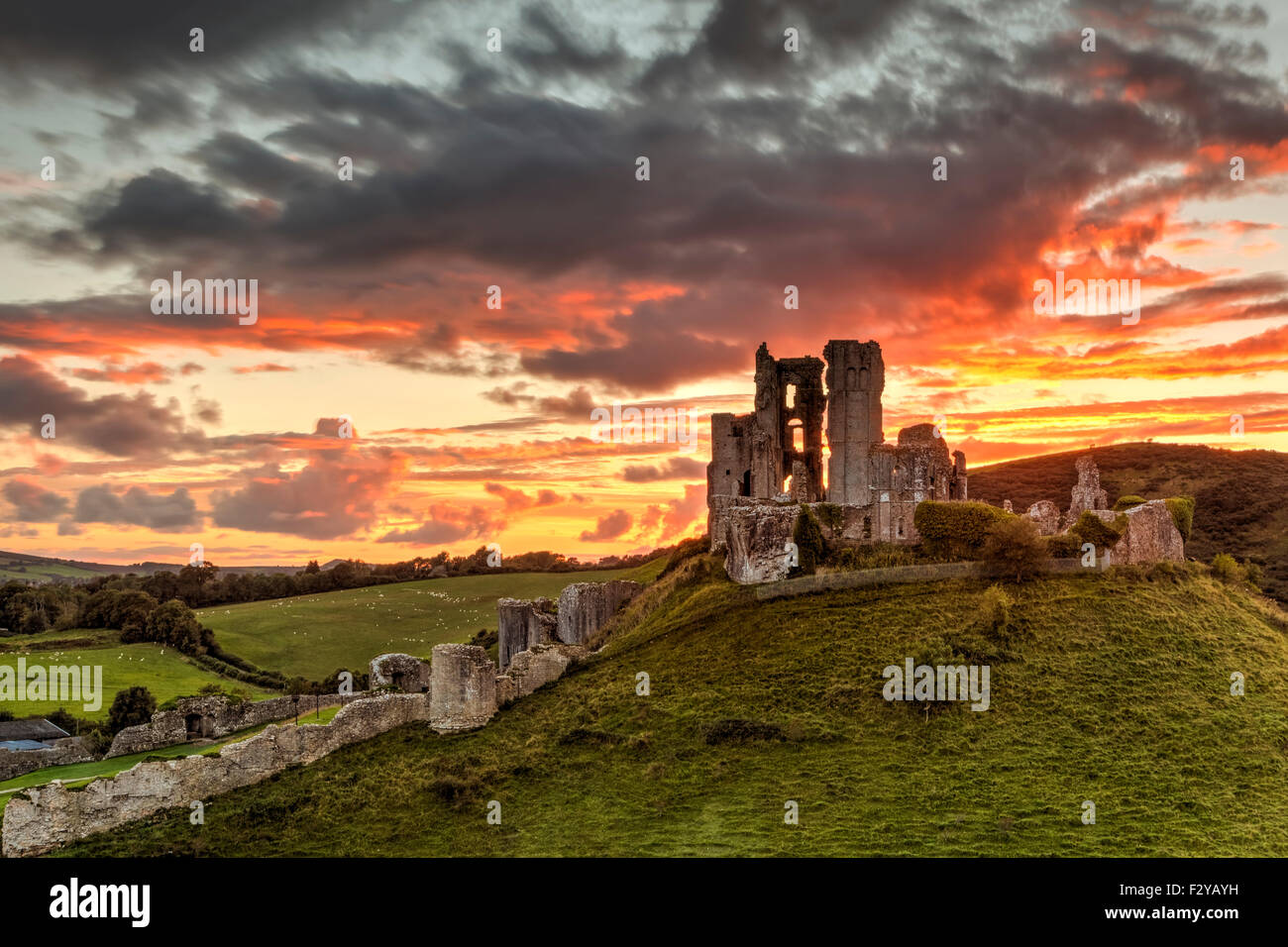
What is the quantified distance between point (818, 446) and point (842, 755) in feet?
97.2

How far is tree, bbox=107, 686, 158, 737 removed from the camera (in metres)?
61.4

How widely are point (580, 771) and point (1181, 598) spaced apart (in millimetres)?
26562

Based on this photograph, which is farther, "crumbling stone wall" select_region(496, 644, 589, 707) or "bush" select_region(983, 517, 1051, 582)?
"bush" select_region(983, 517, 1051, 582)

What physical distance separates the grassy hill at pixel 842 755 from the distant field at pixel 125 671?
1626 inches

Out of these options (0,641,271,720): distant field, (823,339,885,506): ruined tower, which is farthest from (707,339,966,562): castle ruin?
(0,641,271,720): distant field

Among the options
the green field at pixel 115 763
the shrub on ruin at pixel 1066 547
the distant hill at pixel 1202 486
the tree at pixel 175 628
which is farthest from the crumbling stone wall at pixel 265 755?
the distant hill at pixel 1202 486

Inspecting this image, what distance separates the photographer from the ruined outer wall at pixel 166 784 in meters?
27.9

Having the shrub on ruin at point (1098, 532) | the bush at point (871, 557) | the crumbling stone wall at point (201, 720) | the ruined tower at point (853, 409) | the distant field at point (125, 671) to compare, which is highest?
the ruined tower at point (853, 409)

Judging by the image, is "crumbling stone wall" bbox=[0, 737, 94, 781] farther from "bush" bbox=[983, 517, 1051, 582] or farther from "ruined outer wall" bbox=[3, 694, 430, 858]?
"bush" bbox=[983, 517, 1051, 582]

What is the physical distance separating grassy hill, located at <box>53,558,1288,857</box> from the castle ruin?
9525mm

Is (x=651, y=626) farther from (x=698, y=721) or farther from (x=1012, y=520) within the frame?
(x=1012, y=520)

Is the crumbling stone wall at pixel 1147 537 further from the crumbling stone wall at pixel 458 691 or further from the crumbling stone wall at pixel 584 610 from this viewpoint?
the crumbling stone wall at pixel 458 691

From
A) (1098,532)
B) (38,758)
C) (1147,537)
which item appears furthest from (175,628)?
(1147,537)
